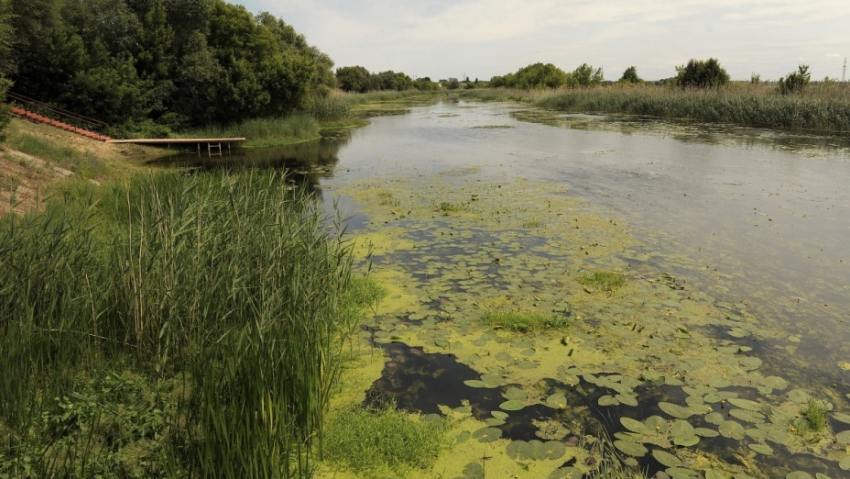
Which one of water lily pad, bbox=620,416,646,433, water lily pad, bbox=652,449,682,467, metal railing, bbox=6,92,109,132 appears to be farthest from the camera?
metal railing, bbox=6,92,109,132

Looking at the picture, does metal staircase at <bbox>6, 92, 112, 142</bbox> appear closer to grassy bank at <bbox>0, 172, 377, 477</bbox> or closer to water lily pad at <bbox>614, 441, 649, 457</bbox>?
grassy bank at <bbox>0, 172, 377, 477</bbox>

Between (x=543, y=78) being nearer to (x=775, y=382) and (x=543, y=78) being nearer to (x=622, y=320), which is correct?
(x=622, y=320)

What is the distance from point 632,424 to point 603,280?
3087 millimetres

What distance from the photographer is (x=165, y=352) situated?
3.76 meters

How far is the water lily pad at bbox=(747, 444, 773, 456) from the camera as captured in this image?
12.3ft

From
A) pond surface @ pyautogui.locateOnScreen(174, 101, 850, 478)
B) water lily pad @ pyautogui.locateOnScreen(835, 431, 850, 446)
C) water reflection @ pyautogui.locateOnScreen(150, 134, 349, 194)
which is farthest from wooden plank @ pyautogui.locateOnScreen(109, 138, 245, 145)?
water lily pad @ pyautogui.locateOnScreen(835, 431, 850, 446)

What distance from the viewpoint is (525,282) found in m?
6.98

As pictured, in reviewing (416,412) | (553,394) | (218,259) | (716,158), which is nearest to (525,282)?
(553,394)

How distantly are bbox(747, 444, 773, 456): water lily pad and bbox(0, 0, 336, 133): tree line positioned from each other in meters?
22.6

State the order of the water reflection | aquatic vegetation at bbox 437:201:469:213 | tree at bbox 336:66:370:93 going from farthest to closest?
tree at bbox 336:66:370:93, the water reflection, aquatic vegetation at bbox 437:201:469:213

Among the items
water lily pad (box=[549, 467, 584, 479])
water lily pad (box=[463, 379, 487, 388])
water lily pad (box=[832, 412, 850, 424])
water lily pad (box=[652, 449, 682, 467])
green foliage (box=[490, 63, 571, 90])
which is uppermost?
green foliage (box=[490, 63, 571, 90])

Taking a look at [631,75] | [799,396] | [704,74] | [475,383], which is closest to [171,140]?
[475,383]

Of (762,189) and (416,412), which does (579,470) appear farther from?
(762,189)

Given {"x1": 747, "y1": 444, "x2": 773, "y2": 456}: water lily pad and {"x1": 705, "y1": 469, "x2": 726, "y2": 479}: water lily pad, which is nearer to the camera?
{"x1": 705, "y1": 469, "x2": 726, "y2": 479}: water lily pad
